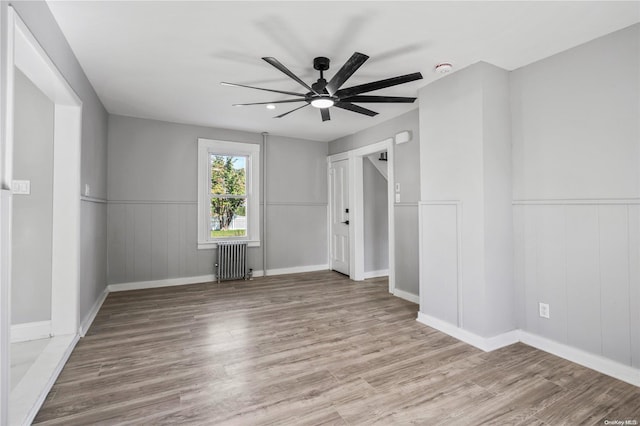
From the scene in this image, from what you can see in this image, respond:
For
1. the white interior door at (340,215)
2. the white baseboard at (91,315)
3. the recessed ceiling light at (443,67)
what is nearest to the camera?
the recessed ceiling light at (443,67)

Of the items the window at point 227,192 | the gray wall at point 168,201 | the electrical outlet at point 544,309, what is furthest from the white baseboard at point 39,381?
the electrical outlet at point 544,309

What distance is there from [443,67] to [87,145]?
3521 millimetres

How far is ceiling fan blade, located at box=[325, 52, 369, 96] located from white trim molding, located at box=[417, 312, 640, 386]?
7.93ft

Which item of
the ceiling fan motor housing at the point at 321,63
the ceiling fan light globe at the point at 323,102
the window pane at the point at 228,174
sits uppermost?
the ceiling fan motor housing at the point at 321,63

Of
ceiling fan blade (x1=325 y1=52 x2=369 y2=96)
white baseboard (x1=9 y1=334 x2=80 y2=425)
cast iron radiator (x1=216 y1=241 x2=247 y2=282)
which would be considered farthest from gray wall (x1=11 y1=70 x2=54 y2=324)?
ceiling fan blade (x1=325 y1=52 x2=369 y2=96)

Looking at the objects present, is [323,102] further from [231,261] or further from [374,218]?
[231,261]

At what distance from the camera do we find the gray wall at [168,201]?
175 inches

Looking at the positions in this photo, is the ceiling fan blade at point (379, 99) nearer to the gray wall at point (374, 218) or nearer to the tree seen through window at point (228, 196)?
the gray wall at point (374, 218)

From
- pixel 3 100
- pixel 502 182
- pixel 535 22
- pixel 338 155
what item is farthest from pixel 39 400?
pixel 338 155

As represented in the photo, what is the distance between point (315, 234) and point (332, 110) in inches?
99.2

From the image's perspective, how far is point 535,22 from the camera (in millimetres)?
2148

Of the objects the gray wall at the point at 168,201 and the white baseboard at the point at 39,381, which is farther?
the gray wall at the point at 168,201

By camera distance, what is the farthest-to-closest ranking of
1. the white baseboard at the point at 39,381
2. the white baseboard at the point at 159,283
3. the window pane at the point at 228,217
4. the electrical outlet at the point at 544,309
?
the window pane at the point at 228,217, the white baseboard at the point at 159,283, the electrical outlet at the point at 544,309, the white baseboard at the point at 39,381

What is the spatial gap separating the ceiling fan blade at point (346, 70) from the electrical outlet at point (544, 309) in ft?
8.22
